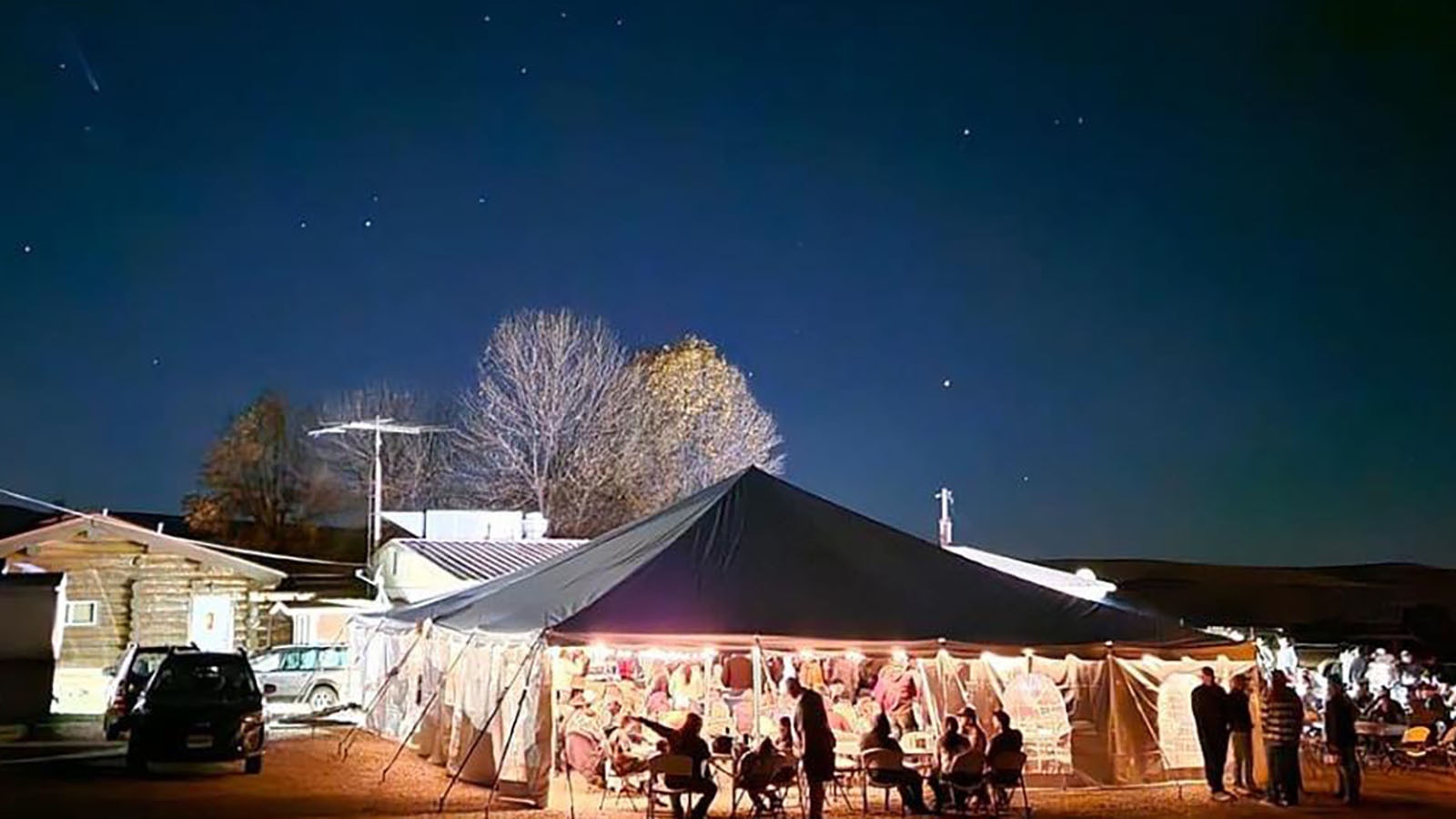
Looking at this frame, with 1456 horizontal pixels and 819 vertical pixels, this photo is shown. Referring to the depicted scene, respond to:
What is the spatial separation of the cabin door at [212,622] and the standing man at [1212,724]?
2226cm

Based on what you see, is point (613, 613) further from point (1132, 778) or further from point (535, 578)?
point (1132, 778)

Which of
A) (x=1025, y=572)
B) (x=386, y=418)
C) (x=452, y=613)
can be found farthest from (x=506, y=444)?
(x=452, y=613)

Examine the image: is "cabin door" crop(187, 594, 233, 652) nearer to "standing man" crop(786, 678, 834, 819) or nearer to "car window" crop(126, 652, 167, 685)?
"car window" crop(126, 652, 167, 685)

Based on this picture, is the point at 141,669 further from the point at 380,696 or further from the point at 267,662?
the point at 267,662

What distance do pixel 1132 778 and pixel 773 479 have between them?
507cm

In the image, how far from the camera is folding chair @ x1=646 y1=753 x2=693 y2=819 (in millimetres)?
12461

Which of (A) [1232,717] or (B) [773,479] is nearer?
(A) [1232,717]

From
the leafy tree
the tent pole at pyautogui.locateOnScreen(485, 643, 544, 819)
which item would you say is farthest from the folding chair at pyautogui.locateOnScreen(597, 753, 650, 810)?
the leafy tree

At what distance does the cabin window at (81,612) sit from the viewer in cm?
2953

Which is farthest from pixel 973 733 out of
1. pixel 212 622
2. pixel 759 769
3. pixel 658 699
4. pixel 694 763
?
pixel 212 622

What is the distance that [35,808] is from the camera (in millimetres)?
12984

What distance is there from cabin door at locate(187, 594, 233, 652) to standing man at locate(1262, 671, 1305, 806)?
22937 millimetres

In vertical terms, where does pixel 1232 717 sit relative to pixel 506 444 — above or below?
below

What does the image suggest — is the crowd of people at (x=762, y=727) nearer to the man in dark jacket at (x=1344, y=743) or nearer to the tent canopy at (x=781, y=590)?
the tent canopy at (x=781, y=590)
